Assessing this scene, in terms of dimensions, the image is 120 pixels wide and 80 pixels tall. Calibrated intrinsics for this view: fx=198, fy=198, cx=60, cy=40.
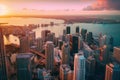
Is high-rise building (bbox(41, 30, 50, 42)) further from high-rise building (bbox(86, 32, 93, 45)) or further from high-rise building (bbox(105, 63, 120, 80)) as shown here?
high-rise building (bbox(105, 63, 120, 80))

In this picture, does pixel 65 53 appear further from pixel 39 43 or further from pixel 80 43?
pixel 39 43

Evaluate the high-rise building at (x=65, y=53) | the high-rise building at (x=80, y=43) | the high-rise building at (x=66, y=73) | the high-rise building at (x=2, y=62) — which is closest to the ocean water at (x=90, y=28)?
the high-rise building at (x=80, y=43)

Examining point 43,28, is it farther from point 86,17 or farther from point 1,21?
point 1,21

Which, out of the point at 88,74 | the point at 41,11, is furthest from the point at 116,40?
the point at 41,11

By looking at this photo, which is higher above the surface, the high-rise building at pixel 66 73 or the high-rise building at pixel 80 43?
the high-rise building at pixel 80 43

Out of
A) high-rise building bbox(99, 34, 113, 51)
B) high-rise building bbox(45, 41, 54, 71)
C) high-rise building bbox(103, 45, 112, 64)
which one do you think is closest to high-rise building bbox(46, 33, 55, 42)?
high-rise building bbox(45, 41, 54, 71)

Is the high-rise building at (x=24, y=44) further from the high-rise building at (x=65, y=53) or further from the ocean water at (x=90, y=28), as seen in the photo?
the high-rise building at (x=65, y=53)
